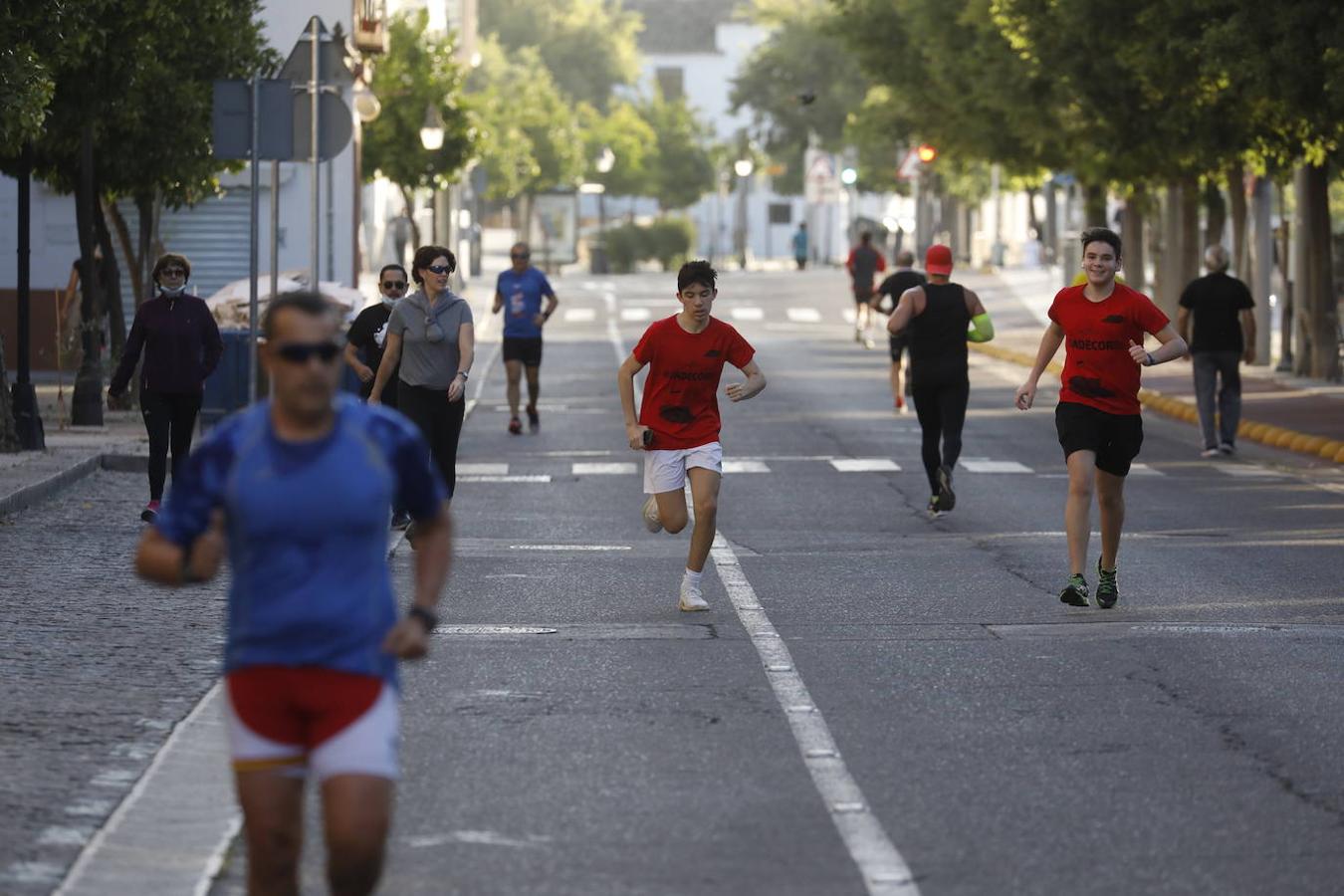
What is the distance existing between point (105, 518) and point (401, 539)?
8.09 feet

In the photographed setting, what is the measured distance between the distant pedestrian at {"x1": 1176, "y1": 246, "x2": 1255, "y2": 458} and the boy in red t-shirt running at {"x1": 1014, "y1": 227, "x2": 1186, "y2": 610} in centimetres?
982

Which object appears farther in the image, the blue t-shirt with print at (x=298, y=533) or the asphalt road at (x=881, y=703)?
the asphalt road at (x=881, y=703)

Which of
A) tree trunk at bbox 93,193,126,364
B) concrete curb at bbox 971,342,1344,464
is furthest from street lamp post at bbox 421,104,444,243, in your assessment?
concrete curb at bbox 971,342,1344,464

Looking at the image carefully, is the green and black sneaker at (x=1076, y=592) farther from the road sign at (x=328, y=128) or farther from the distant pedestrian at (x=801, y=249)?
the distant pedestrian at (x=801, y=249)

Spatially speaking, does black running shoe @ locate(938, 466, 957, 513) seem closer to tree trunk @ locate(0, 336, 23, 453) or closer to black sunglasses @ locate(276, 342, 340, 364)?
tree trunk @ locate(0, 336, 23, 453)

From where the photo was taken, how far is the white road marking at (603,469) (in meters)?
21.2

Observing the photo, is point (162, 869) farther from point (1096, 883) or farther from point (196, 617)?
point (196, 617)

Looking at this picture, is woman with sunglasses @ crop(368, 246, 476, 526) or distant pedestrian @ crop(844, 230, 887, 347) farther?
distant pedestrian @ crop(844, 230, 887, 347)

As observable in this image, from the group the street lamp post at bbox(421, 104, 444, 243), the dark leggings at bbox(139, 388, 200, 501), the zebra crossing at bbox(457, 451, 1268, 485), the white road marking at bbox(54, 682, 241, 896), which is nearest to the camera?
the white road marking at bbox(54, 682, 241, 896)

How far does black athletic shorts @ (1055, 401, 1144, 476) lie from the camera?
1260cm

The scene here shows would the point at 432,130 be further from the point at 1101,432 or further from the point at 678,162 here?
the point at 678,162

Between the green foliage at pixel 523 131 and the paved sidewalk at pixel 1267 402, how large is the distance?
106ft

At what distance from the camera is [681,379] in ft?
40.5

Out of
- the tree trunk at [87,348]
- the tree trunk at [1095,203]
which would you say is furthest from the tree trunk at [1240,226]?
the tree trunk at [87,348]
